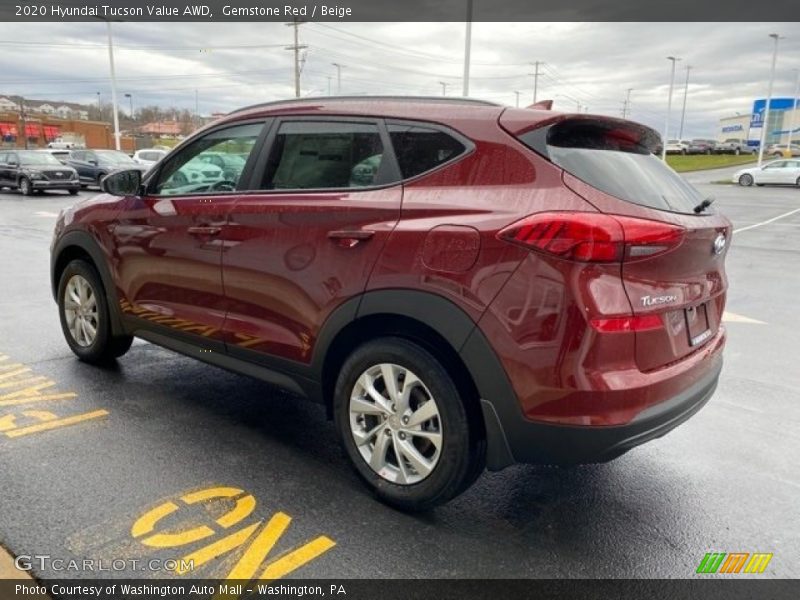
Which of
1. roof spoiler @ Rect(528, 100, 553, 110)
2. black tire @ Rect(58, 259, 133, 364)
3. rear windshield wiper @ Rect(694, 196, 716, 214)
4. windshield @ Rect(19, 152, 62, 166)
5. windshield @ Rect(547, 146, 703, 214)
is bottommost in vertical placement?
black tire @ Rect(58, 259, 133, 364)

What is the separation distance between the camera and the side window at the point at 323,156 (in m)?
3.04

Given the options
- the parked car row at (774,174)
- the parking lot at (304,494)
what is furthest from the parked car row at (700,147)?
the parking lot at (304,494)

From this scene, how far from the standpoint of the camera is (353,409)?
300 cm

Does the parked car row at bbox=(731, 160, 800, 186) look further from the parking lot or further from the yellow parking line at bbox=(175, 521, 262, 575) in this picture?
the yellow parking line at bbox=(175, 521, 262, 575)

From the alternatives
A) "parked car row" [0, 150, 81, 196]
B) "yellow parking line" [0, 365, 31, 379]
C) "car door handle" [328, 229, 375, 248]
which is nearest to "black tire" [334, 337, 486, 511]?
"car door handle" [328, 229, 375, 248]

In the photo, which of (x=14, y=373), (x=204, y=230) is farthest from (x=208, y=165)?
(x=14, y=373)

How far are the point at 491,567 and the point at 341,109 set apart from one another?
88.0 inches

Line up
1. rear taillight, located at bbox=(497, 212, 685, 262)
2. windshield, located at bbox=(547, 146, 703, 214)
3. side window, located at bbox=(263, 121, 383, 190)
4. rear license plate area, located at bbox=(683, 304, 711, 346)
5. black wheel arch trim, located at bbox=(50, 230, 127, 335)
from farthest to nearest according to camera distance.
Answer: black wheel arch trim, located at bbox=(50, 230, 127, 335) < side window, located at bbox=(263, 121, 383, 190) < rear license plate area, located at bbox=(683, 304, 711, 346) < windshield, located at bbox=(547, 146, 703, 214) < rear taillight, located at bbox=(497, 212, 685, 262)

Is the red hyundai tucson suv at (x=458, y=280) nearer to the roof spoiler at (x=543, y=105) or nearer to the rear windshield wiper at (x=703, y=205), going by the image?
the rear windshield wiper at (x=703, y=205)

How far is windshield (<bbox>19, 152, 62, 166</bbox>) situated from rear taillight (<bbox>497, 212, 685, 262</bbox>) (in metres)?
24.5

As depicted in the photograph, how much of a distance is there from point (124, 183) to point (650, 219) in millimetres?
3344

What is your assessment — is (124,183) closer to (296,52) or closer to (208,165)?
(208,165)

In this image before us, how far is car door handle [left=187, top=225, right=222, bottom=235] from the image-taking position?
11.6 feet

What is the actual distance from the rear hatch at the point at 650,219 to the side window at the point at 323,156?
27.1 inches
